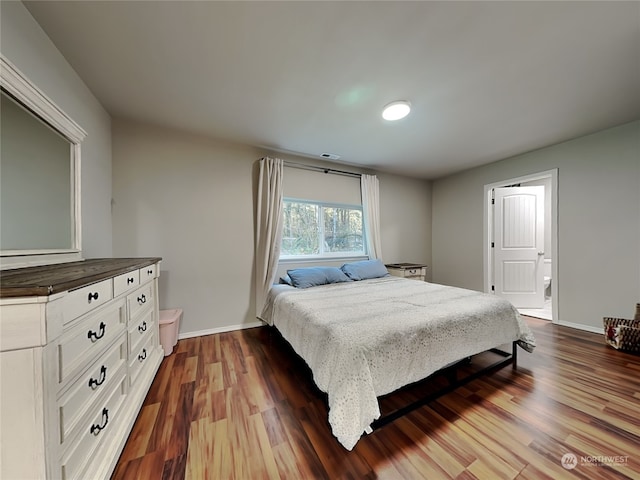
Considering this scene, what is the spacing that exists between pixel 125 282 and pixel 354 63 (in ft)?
6.93

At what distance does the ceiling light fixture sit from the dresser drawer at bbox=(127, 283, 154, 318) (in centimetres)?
257

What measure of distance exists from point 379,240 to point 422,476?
309cm

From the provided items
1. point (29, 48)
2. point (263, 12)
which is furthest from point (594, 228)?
point (29, 48)

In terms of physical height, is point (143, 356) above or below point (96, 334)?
below

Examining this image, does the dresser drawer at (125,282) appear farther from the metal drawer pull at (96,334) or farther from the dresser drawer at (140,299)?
the metal drawer pull at (96,334)

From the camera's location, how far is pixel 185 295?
2645 millimetres

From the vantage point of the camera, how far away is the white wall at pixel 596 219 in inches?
98.9

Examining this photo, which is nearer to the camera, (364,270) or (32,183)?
(32,183)

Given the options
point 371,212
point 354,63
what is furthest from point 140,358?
point 371,212

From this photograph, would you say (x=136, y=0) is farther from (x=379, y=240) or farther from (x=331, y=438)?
(x=379, y=240)

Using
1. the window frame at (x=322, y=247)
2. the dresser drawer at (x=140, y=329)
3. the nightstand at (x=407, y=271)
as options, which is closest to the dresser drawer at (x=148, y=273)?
the dresser drawer at (x=140, y=329)

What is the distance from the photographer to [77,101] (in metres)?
1.73

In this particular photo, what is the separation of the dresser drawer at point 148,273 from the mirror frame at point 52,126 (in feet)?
1.45

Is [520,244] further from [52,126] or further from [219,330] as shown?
[52,126]
